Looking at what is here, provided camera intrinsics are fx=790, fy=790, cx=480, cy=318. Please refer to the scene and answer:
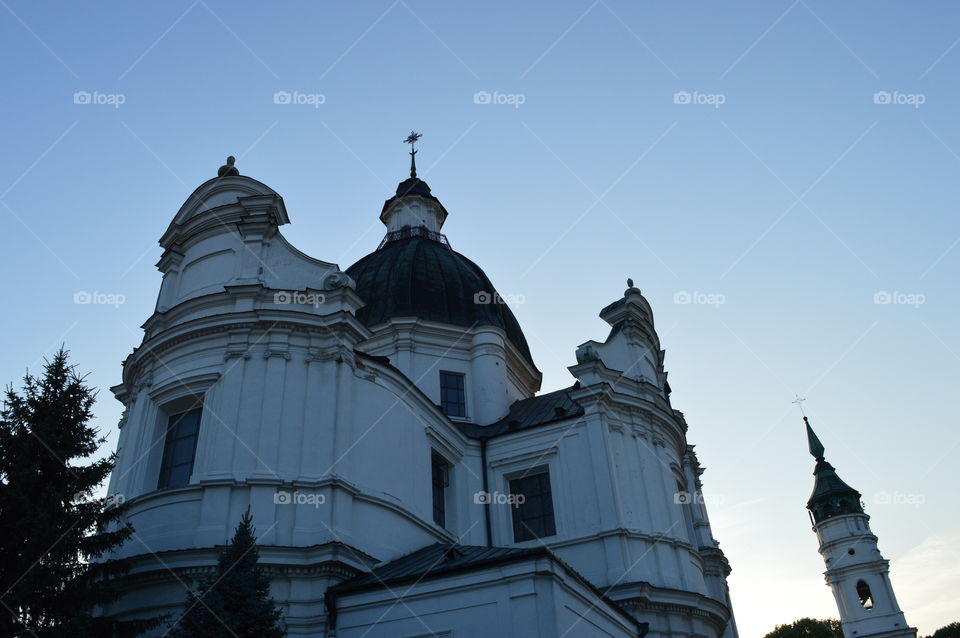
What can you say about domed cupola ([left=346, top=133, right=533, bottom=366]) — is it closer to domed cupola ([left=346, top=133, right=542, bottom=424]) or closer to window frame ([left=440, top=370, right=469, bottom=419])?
domed cupola ([left=346, top=133, right=542, bottom=424])

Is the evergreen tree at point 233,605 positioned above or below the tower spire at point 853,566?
below

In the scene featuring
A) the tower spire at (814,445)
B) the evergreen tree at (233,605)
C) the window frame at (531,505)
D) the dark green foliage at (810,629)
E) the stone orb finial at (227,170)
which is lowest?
the evergreen tree at (233,605)

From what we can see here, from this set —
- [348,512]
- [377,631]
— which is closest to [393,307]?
[348,512]

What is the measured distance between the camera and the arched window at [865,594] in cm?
5241

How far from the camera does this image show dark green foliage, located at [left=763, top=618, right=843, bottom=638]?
58.7 m

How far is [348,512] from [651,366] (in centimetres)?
1209

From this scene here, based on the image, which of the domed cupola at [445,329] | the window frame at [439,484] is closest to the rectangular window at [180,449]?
the window frame at [439,484]

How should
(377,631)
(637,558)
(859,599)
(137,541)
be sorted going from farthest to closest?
1. (859,599)
2. (637,558)
3. (137,541)
4. (377,631)

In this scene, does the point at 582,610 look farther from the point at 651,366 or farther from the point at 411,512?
the point at 651,366

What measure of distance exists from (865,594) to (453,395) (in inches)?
1634

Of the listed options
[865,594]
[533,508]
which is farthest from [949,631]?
[533,508]

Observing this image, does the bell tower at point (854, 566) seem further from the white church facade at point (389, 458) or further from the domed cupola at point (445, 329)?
the domed cupola at point (445, 329)

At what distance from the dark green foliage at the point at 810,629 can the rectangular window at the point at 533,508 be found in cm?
4647

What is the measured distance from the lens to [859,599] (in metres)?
52.9
